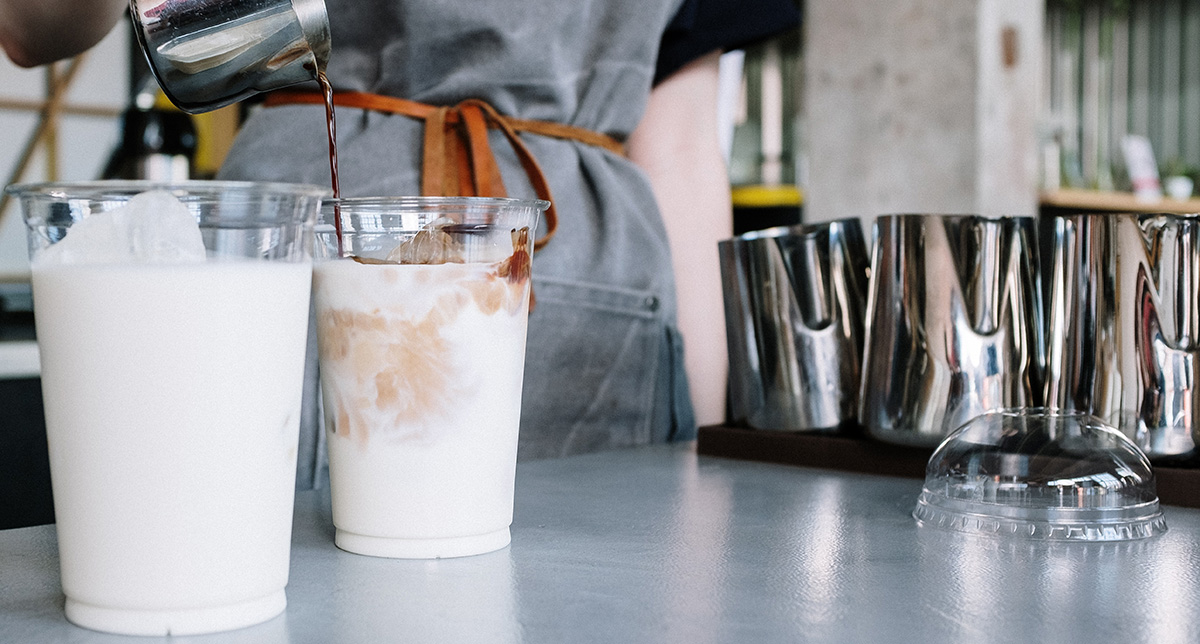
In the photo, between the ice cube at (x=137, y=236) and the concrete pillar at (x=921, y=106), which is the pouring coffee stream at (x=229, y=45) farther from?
the concrete pillar at (x=921, y=106)

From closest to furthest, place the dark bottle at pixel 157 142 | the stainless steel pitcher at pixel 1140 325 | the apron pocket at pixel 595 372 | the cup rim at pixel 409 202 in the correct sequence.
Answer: the cup rim at pixel 409 202
the stainless steel pitcher at pixel 1140 325
the apron pocket at pixel 595 372
the dark bottle at pixel 157 142

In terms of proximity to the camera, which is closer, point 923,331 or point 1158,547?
point 1158,547

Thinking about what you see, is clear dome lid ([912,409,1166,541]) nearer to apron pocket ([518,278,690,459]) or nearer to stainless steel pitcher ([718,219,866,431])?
stainless steel pitcher ([718,219,866,431])

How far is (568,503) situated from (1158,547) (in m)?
0.34

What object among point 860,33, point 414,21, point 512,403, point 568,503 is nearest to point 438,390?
point 512,403

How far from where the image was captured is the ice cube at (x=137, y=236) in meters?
0.41

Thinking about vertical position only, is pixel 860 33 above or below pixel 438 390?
above

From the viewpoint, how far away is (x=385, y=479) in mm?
536

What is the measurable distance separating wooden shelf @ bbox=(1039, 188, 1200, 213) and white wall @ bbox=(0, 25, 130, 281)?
295 cm

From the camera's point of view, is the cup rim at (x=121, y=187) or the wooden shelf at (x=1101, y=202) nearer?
the cup rim at (x=121, y=187)

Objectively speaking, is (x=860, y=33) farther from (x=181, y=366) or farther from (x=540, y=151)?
(x=181, y=366)

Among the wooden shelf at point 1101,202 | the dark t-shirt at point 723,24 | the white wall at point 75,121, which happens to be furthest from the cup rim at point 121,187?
the wooden shelf at point 1101,202

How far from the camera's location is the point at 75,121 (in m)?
3.21

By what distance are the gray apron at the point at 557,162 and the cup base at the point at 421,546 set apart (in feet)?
1.33
